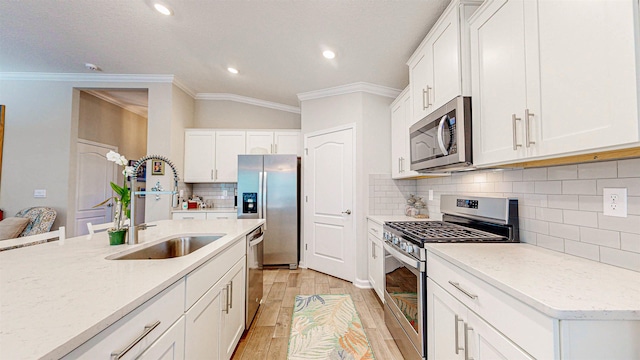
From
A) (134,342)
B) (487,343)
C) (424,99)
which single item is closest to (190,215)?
(134,342)

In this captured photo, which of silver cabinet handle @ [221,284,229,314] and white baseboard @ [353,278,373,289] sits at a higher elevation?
silver cabinet handle @ [221,284,229,314]

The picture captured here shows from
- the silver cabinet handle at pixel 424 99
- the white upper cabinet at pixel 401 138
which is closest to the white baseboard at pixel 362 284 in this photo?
the white upper cabinet at pixel 401 138

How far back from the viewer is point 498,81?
4.41ft

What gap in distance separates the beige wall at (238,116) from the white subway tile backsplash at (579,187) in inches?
154

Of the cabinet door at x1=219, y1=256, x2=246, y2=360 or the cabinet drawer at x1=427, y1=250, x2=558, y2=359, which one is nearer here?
the cabinet drawer at x1=427, y1=250, x2=558, y2=359

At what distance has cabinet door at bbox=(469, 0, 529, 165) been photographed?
3.98ft

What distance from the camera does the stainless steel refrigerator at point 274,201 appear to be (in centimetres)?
377

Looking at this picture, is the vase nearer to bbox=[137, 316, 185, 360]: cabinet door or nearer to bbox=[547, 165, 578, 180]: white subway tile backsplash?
bbox=[137, 316, 185, 360]: cabinet door

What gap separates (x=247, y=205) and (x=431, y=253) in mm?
2919

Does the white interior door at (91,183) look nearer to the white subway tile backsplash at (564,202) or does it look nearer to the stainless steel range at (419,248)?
the stainless steel range at (419,248)

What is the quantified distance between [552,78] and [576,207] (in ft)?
2.11

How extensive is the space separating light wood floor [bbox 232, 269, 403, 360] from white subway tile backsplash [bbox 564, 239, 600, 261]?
1.28 m

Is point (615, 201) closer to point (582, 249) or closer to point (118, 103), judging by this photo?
point (582, 249)

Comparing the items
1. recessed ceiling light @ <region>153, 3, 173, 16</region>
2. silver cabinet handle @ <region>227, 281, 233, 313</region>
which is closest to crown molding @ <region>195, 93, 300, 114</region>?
recessed ceiling light @ <region>153, 3, 173, 16</region>
